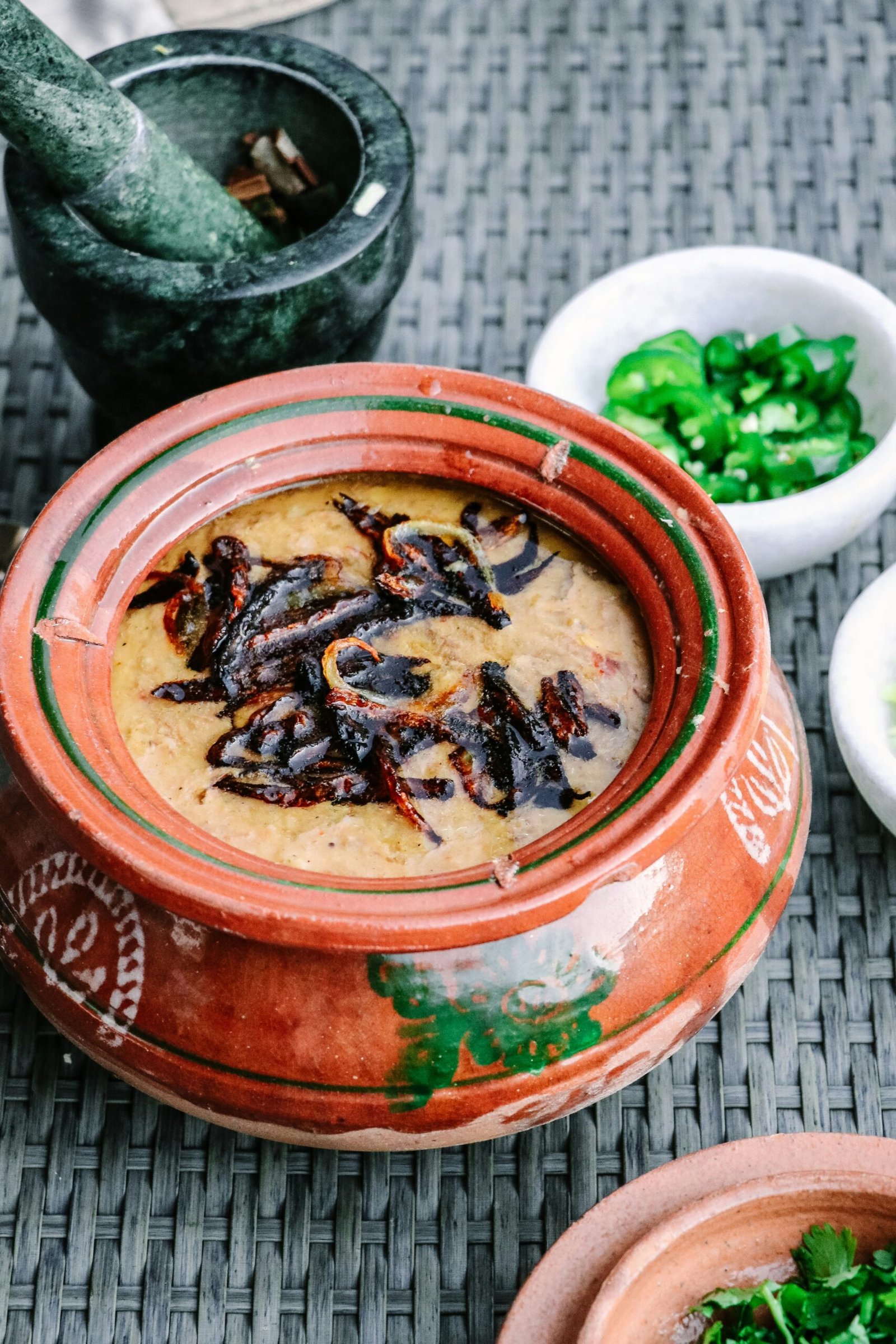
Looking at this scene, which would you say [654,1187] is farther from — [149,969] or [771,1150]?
[149,969]

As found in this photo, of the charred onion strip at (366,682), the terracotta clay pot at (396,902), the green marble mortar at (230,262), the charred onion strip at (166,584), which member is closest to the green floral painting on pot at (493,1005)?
the terracotta clay pot at (396,902)

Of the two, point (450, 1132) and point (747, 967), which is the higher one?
point (747, 967)

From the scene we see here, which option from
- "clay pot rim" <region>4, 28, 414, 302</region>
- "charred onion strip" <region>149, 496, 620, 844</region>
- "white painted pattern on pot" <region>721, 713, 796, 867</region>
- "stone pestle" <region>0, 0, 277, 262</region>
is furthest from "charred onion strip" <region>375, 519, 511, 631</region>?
"stone pestle" <region>0, 0, 277, 262</region>

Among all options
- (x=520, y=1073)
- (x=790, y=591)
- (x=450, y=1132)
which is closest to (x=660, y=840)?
(x=520, y=1073)

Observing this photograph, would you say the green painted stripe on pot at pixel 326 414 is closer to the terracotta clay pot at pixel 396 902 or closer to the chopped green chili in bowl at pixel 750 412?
the terracotta clay pot at pixel 396 902

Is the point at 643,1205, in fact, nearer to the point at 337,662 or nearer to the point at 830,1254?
the point at 830,1254

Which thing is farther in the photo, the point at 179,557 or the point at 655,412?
the point at 655,412

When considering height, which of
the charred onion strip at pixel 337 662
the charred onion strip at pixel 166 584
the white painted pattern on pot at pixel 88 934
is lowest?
the white painted pattern on pot at pixel 88 934

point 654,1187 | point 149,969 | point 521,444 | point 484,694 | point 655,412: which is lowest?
point 654,1187
